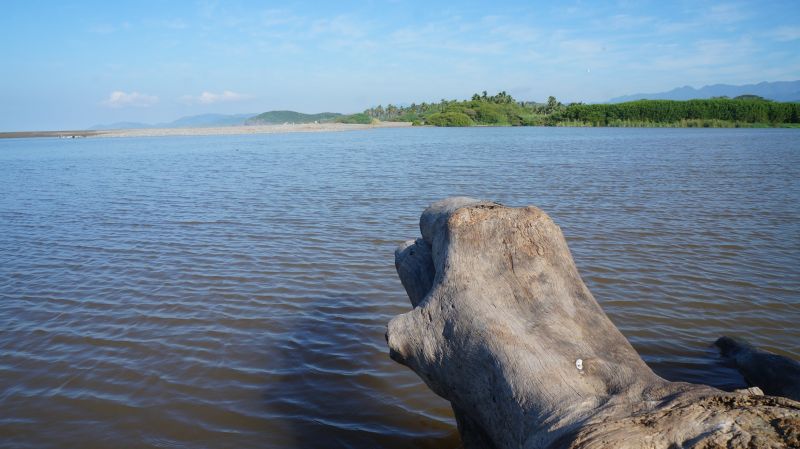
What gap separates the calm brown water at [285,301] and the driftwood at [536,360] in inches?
51.0

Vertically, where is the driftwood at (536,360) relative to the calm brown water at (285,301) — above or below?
above

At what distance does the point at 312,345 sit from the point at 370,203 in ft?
25.7

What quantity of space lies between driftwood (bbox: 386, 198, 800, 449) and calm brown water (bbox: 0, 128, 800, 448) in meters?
1.30

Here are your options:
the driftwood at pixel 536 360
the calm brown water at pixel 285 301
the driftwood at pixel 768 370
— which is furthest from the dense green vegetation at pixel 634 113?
the driftwood at pixel 536 360

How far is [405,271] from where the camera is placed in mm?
3836

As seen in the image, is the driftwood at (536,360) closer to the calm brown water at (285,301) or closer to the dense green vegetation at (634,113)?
the calm brown water at (285,301)

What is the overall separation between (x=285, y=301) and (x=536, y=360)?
177 inches

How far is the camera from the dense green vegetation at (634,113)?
2363 inches

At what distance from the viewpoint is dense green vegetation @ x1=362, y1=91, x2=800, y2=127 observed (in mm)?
60031

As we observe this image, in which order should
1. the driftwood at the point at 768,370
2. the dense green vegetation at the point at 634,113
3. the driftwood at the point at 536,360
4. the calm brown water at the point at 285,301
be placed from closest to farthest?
the driftwood at the point at 536,360, the driftwood at the point at 768,370, the calm brown water at the point at 285,301, the dense green vegetation at the point at 634,113

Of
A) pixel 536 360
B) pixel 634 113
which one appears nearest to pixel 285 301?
pixel 536 360

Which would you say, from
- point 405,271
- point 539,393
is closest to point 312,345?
point 405,271

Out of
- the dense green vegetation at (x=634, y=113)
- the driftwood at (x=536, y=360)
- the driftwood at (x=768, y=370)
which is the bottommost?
the driftwood at (x=768, y=370)

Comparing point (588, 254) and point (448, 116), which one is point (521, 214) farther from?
point (448, 116)
